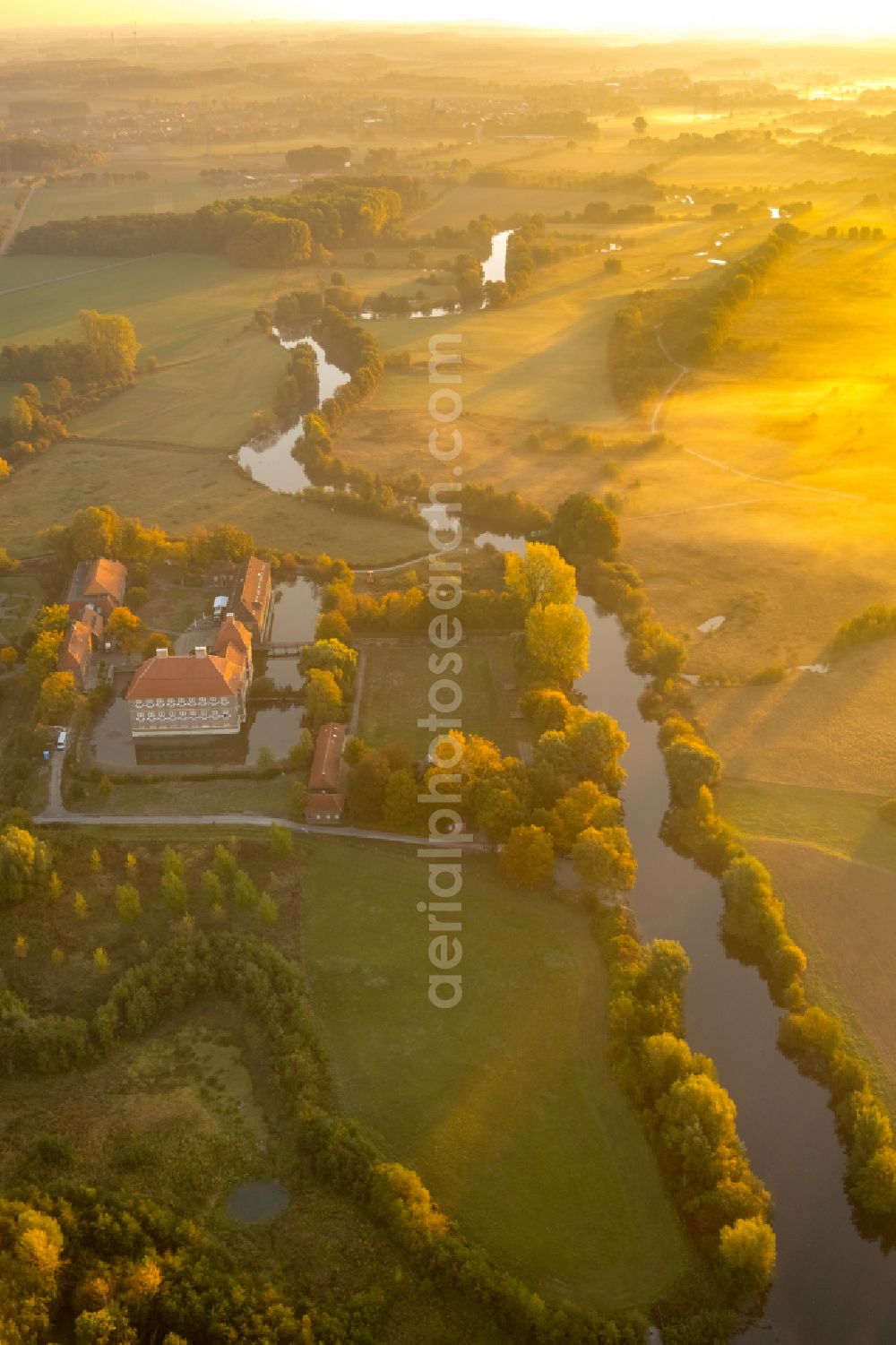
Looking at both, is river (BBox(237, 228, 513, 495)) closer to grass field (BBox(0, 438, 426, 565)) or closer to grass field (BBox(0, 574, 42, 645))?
grass field (BBox(0, 438, 426, 565))

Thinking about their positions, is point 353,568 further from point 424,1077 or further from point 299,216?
point 299,216

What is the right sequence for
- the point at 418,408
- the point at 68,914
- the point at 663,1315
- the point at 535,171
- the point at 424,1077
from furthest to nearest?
1. the point at 535,171
2. the point at 418,408
3. the point at 68,914
4. the point at 424,1077
5. the point at 663,1315

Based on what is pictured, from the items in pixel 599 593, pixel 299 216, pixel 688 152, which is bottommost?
pixel 599 593

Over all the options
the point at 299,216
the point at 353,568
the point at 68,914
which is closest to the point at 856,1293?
the point at 68,914

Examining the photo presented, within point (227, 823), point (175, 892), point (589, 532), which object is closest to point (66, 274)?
point (589, 532)

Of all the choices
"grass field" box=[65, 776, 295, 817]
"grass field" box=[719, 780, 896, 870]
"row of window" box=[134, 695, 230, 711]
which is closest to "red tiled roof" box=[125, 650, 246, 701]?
"row of window" box=[134, 695, 230, 711]

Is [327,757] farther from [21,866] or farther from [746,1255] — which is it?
[746,1255]
